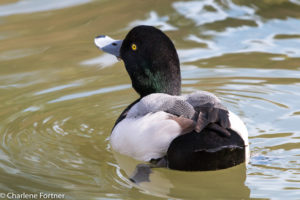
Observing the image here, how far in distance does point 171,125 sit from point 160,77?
86 cm

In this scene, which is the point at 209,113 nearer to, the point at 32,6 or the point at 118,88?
the point at 118,88

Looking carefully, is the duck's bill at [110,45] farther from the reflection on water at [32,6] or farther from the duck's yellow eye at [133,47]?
the reflection on water at [32,6]

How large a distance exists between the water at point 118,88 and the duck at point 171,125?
13cm

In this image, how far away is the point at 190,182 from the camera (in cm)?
443

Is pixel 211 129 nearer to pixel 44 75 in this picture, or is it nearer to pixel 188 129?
pixel 188 129

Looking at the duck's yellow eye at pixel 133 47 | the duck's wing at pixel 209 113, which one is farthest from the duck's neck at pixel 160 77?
the duck's wing at pixel 209 113

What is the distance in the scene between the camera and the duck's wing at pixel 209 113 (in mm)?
4344

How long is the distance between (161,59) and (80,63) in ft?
8.18

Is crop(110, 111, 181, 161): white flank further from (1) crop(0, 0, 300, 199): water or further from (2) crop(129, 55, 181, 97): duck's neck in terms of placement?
(2) crop(129, 55, 181, 97): duck's neck

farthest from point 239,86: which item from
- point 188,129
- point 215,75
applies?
point 188,129

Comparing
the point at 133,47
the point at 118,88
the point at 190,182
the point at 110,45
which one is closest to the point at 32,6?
the point at 118,88

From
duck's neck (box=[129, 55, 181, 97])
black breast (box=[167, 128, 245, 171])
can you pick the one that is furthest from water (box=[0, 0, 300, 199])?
duck's neck (box=[129, 55, 181, 97])

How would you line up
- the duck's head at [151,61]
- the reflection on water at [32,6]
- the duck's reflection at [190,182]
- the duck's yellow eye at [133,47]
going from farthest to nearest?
1. the reflection on water at [32,6]
2. the duck's yellow eye at [133,47]
3. the duck's head at [151,61]
4. the duck's reflection at [190,182]

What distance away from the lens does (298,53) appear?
24.2ft
